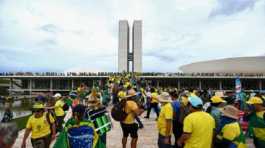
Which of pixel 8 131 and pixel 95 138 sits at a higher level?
pixel 8 131

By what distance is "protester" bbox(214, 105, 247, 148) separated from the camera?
3.64 meters

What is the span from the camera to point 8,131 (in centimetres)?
159

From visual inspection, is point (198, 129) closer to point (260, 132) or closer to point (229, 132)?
point (229, 132)

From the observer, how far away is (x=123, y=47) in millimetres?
76000

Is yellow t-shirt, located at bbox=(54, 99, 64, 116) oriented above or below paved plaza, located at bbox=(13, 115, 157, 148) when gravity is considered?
above

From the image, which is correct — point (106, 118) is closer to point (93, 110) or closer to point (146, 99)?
point (93, 110)

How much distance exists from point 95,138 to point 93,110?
97 cm

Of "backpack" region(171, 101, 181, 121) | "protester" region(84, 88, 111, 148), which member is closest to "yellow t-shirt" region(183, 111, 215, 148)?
"protester" region(84, 88, 111, 148)

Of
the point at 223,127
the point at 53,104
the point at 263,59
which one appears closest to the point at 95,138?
the point at 223,127

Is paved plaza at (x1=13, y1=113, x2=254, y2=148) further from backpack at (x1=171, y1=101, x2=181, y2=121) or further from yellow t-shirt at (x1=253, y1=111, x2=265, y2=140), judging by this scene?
yellow t-shirt at (x1=253, y1=111, x2=265, y2=140)

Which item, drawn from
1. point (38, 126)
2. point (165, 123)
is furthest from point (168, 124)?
point (38, 126)

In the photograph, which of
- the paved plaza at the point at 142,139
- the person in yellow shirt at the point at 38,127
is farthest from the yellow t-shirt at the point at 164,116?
the paved plaza at the point at 142,139

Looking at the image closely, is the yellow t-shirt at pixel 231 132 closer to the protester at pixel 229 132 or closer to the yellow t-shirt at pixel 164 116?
the protester at pixel 229 132

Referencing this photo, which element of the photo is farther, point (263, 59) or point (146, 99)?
point (263, 59)
